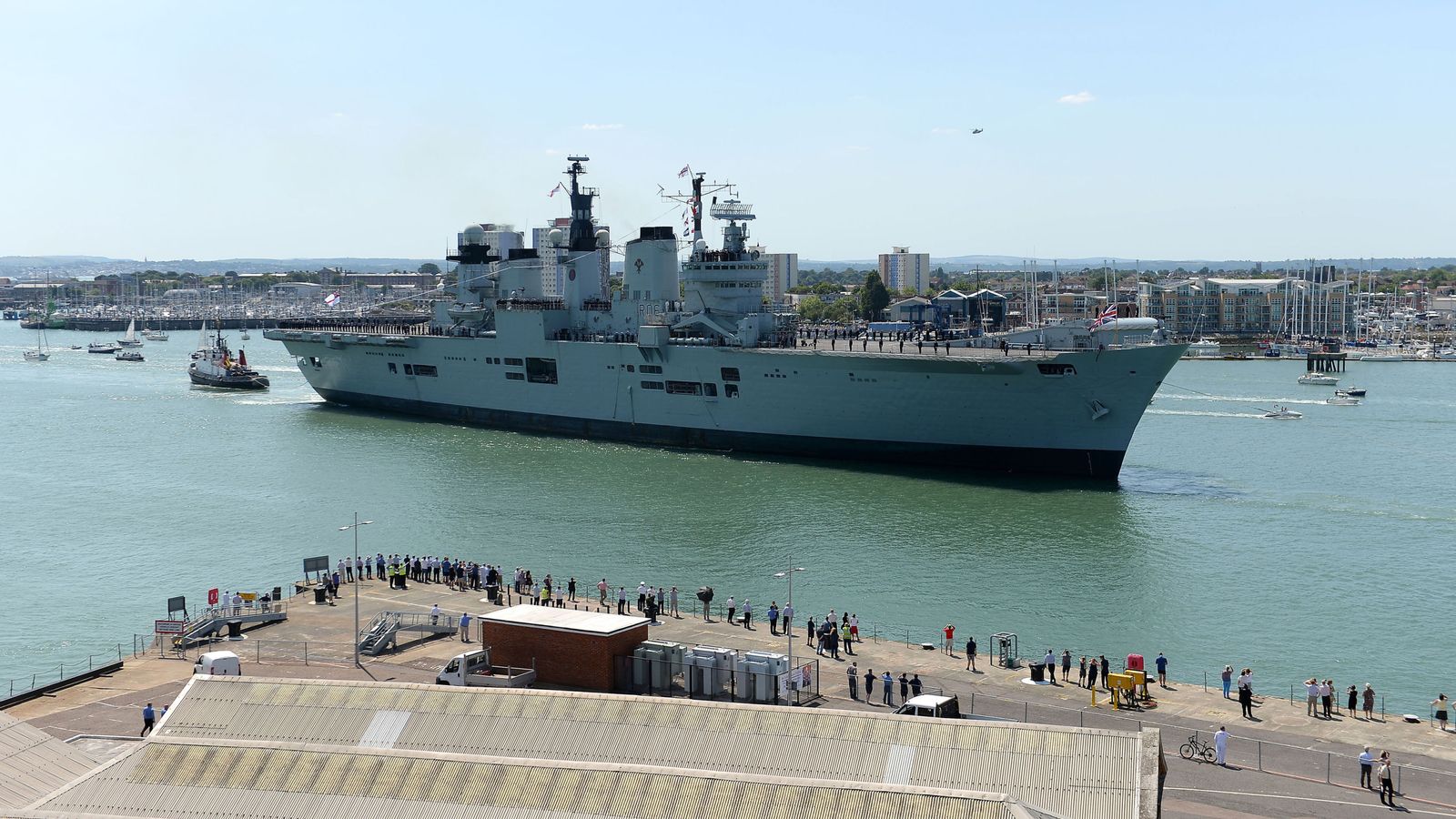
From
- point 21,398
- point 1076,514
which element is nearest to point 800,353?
point 1076,514

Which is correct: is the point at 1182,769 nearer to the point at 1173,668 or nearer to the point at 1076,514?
the point at 1173,668

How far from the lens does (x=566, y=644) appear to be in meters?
20.2

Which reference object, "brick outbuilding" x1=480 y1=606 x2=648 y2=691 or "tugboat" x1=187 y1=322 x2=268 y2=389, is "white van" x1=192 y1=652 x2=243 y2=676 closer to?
"brick outbuilding" x1=480 y1=606 x2=648 y2=691

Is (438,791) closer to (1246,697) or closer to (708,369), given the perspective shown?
(1246,697)

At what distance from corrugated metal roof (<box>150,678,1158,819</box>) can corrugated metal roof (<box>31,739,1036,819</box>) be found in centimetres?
121

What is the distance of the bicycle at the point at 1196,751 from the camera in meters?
18.2

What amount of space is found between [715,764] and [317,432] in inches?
1898

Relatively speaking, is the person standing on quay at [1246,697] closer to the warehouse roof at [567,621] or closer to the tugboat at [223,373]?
the warehouse roof at [567,621]

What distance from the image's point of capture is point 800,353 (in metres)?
47.2

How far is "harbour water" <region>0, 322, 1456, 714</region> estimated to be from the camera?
28.0 m

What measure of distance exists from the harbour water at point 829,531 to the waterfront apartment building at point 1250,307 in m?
76.6


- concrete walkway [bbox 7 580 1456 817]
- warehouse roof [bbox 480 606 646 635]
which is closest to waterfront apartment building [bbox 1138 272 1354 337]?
concrete walkway [bbox 7 580 1456 817]

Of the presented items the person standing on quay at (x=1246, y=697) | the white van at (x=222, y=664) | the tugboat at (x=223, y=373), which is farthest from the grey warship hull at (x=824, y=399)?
the white van at (x=222, y=664)

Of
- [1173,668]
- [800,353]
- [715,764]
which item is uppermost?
[800,353]
